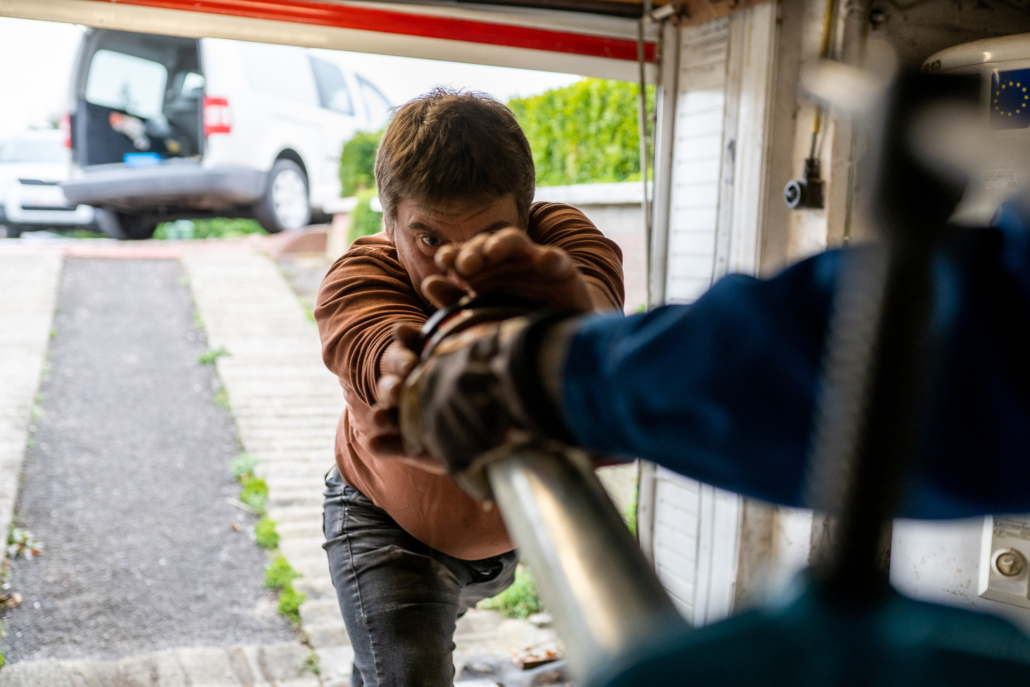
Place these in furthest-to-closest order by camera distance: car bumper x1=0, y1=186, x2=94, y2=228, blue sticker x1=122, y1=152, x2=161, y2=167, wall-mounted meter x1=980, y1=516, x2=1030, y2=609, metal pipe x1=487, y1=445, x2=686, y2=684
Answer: car bumper x1=0, y1=186, x2=94, y2=228 → blue sticker x1=122, y1=152, x2=161, y2=167 → wall-mounted meter x1=980, y1=516, x2=1030, y2=609 → metal pipe x1=487, y1=445, x2=686, y2=684

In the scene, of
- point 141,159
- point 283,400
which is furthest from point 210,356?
point 141,159

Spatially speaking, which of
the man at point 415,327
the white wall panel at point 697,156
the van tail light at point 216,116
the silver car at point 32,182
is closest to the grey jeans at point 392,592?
the man at point 415,327

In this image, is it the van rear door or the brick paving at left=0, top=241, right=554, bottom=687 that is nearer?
the brick paving at left=0, top=241, right=554, bottom=687

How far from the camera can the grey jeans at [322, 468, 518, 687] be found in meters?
1.75

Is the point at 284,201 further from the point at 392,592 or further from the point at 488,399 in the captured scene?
the point at 488,399

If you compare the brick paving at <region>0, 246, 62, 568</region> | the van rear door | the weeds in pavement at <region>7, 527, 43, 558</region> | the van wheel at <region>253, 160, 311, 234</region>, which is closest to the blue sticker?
the van rear door

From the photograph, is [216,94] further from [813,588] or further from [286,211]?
[813,588]

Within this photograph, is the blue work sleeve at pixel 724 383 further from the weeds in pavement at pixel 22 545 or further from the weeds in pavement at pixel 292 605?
the weeds in pavement at pixel 22 545

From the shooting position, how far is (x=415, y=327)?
1.10 metres

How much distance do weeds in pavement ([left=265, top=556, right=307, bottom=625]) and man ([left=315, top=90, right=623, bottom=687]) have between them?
232cm

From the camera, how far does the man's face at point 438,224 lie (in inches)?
59.4

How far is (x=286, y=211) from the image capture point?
10328mm

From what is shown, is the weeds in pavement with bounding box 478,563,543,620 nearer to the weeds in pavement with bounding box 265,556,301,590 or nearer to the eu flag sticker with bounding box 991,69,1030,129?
the weeds in pavement with bounding box 265,556,301,590

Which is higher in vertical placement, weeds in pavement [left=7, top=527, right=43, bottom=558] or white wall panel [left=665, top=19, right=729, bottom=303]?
white wall panel [left=665, top=19, right=729, bottom=303]
